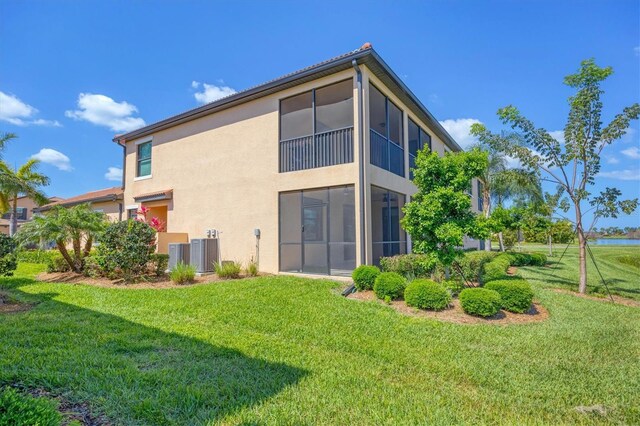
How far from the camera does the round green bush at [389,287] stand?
25.6 ft

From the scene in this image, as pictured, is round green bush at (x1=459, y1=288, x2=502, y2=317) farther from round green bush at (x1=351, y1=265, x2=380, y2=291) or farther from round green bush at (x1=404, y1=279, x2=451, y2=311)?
round green bush at (x1=351, y1=265, x2=380, y2=291)

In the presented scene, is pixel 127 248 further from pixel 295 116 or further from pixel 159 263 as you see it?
pixel 295 116

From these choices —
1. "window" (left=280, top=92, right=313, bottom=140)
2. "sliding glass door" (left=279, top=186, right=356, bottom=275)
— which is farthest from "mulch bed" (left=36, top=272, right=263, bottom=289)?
"window" (left=280, top=92, right=313, bottom=140)

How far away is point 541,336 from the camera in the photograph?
5.60 meters

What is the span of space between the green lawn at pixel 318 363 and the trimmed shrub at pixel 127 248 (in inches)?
125

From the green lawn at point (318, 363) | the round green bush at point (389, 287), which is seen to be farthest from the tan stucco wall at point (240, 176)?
the green lawn at point (318, 363)

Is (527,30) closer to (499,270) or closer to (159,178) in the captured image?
(499,270)

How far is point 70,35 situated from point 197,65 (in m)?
4.45

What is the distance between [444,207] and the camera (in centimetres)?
816

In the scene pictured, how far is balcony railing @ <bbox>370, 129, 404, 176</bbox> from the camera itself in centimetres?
1100

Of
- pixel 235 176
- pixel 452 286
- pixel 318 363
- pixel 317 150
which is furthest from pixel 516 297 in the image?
pixel 235 176

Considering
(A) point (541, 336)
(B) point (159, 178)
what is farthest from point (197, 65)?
(A) point (541, 336)

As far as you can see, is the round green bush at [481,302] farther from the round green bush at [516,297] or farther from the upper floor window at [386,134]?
the upper floor window at [386,134]

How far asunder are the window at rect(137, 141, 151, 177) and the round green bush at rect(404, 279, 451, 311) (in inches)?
569
